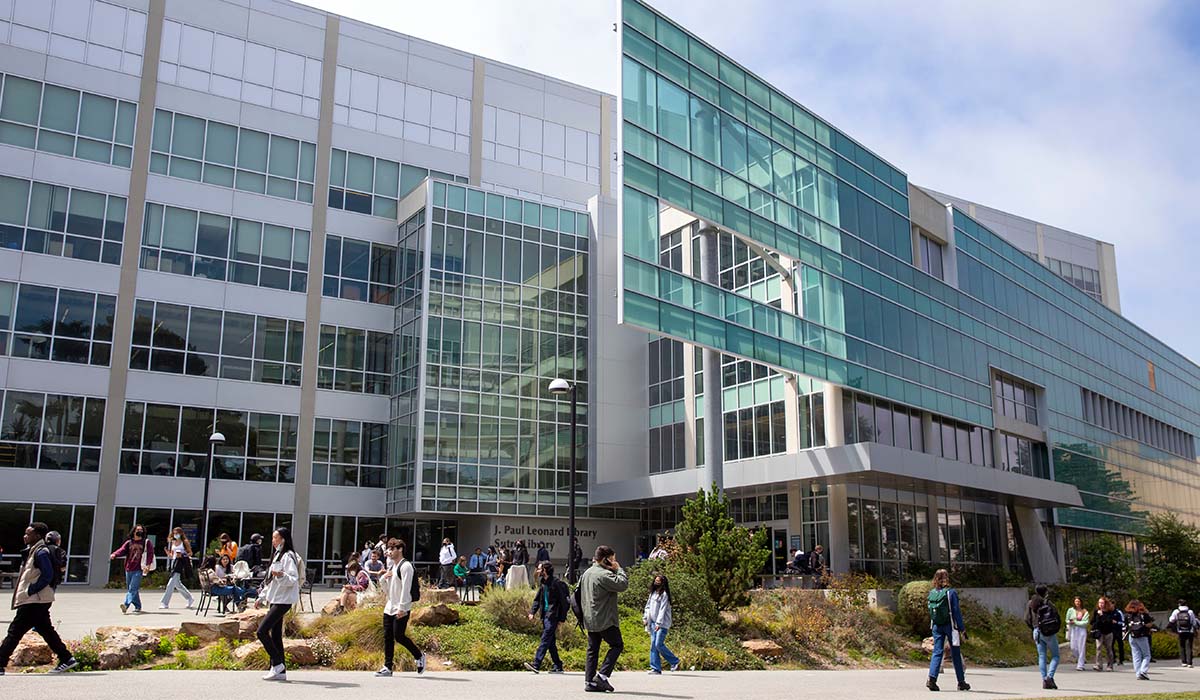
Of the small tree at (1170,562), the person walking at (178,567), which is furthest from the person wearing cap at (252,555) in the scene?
the small tree at (1170,562)

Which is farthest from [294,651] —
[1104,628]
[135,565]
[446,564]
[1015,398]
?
[1015,398]

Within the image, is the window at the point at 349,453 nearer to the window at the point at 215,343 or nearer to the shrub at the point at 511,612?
the window at the point at 215,343

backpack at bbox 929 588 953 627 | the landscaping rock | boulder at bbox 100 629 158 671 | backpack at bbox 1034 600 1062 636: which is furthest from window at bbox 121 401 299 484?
backpack at bbox 1034 600 1062 636

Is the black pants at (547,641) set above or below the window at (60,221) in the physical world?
below

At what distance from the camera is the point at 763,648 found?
61.3 feet

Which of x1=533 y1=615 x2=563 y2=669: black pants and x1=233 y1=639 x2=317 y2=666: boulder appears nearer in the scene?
x1=233 y1=639 x2=317 y2=666: boulder

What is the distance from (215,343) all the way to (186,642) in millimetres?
24391

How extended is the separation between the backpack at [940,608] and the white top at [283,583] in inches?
339

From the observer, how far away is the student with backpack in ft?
51.8

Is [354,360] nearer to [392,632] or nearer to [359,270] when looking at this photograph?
[359,270]

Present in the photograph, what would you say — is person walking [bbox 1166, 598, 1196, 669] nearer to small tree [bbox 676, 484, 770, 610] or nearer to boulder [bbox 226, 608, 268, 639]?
small tree [bbox 676, 484, 770, 610]

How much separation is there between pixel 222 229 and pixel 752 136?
2023 cm

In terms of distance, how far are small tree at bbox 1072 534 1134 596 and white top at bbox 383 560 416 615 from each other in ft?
114

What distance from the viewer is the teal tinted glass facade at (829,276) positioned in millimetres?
26594
